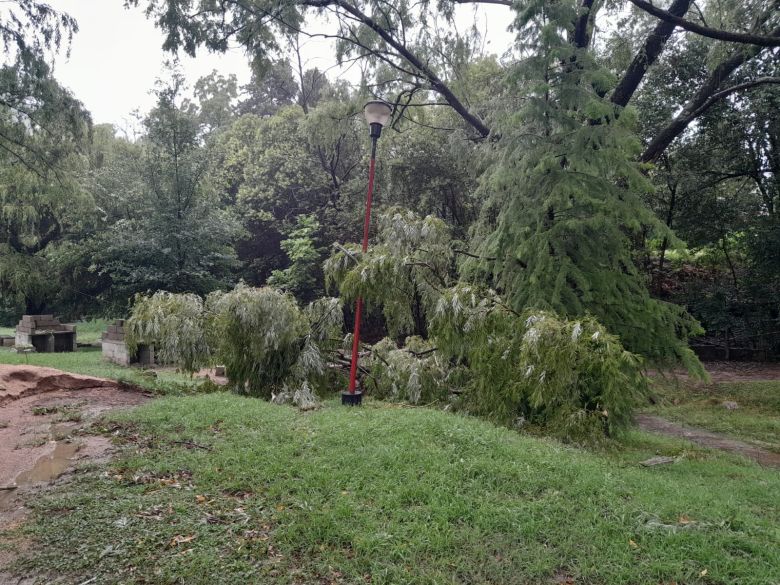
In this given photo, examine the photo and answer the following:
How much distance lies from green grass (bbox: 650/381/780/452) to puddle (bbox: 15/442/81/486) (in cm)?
719

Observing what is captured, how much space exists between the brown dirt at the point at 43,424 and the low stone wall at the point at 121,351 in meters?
3.52

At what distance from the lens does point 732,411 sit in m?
8.78

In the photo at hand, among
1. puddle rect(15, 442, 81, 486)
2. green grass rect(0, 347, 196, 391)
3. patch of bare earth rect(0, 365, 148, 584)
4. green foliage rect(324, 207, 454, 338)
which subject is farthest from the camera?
green grass rect(0, 347, 196, 391)

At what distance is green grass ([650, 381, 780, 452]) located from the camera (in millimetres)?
7438

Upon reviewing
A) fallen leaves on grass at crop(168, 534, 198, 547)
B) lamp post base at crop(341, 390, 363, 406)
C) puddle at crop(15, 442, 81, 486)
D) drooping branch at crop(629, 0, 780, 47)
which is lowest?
fallen leaves on grass at crop(168, 534, 198, 547)

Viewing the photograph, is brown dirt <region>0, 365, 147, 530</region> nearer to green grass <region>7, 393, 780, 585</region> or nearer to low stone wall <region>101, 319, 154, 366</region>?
green grass <region>7, 393, 780, 585</region>

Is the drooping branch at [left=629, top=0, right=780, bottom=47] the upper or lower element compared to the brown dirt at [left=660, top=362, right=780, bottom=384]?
upper

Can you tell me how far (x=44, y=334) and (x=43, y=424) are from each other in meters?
8.80

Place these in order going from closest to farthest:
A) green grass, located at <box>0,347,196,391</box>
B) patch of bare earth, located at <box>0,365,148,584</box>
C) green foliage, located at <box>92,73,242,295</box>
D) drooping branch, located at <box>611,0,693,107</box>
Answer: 1. patch of bare earth, located at <box>0,365,148,584</box>
2. green grass, located at <box>0,347,196,391</box>
3. drooping branch, located at <box>611,0,693,107</box>
4. green foliage, located at <box>92,73,242,295</box>

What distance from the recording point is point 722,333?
45.0 ft

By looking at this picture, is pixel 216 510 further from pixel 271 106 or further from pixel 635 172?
pixel 271 106

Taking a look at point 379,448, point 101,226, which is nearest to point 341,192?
point 101,226

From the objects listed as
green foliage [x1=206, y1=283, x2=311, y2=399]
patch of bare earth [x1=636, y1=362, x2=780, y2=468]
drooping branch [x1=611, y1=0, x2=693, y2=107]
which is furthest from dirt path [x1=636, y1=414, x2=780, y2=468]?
drooping branch [x1=611, y1=0, x2=693, y2=107]

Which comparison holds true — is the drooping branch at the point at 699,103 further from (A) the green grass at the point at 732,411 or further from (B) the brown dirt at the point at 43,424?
(B) the brown dirt at the point at 43,424
